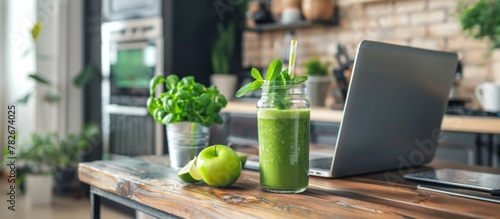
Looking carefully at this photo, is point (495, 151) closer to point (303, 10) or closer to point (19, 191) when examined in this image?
point (303, 10)

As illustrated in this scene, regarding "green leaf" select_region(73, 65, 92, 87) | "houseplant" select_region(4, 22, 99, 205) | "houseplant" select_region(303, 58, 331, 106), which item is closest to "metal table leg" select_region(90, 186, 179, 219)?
"houseplant" select_region(303, 58, 331, 106)

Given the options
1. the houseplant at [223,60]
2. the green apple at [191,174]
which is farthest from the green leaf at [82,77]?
the green apple at [191,174]

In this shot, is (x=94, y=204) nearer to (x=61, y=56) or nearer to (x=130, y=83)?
(x=130, y=83)

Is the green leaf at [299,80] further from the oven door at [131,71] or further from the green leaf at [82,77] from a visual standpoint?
the green leaf at [82,77]

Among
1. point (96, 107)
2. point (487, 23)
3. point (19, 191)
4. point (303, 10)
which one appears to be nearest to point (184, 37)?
point (303, 10)

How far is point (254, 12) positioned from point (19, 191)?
7.46ft

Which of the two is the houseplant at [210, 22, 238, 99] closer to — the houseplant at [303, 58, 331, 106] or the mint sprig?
the houseplant at [303, 58, 331, 106]

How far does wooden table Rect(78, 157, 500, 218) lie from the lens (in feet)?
2.93

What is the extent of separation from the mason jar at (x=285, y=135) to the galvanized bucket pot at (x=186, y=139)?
311mm

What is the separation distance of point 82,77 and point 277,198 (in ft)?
11.7

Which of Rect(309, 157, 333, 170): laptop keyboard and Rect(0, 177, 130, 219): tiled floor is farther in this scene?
Rect(0, 177, 130, 219): tiled floor

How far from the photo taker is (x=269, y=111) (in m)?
1.05

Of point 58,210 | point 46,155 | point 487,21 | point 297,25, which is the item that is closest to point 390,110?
point 487,21

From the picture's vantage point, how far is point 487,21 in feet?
8.27
